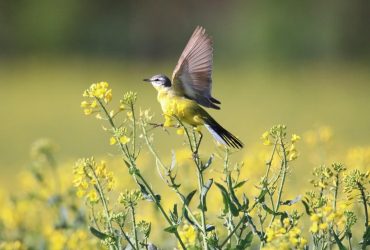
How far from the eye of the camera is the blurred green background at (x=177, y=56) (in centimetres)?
1481

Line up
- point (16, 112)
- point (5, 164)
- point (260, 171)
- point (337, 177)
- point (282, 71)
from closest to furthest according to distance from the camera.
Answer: point (337, 177) → point (260, 171) → point (5, 164) → point (16, 112) → point (282, 71)

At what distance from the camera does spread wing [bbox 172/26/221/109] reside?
11.4 feet

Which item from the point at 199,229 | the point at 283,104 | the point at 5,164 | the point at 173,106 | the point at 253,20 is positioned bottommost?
the point at 199,229

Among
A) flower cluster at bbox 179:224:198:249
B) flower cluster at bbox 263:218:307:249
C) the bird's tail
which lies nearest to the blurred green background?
the bird's tail

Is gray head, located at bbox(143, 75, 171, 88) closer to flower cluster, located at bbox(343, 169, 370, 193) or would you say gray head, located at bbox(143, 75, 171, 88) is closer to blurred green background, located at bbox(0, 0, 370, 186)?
flower cluster, located at bbox(343, 169, 370, 193)

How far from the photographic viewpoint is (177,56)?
19.9m

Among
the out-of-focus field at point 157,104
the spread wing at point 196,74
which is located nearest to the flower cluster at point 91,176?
the spread wing at point 196,74

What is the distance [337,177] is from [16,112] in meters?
13.5

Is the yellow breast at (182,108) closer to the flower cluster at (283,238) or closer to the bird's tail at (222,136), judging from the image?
the bird's tail at (222,136)

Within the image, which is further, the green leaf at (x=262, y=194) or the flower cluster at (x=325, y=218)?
the green leaf at (x=262, y=194)

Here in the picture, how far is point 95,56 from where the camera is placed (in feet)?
68.9

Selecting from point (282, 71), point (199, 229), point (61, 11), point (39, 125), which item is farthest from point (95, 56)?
point (199, 229)

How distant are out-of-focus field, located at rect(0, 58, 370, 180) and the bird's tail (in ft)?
18.3

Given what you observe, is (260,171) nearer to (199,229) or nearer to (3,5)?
(199,229)
